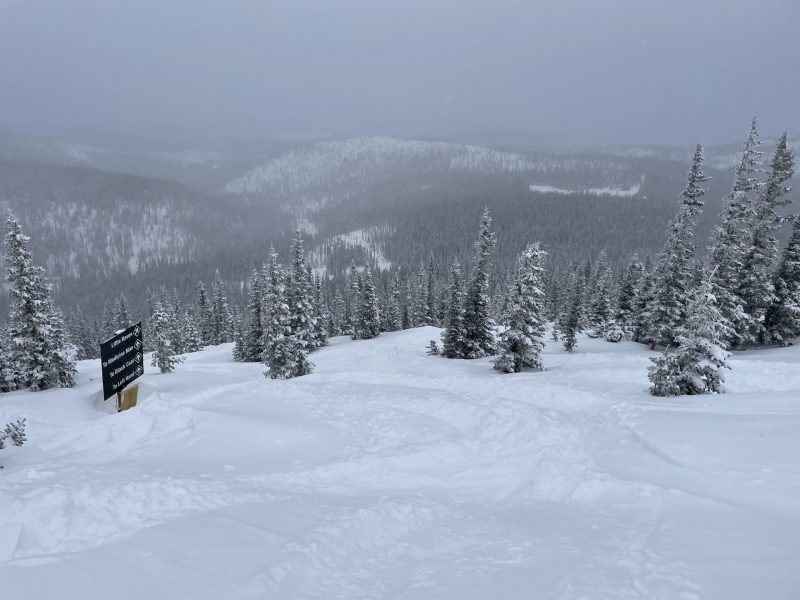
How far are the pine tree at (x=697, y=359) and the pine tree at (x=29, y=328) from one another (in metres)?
34.4

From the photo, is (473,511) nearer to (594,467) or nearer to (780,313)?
→ (594,467)

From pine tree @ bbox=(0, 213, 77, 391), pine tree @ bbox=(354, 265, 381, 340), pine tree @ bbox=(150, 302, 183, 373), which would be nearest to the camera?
pine tree @ bbox=(0, 213, 77, 391)

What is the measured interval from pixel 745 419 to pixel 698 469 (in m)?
3.70

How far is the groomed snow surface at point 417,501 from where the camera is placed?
593cm

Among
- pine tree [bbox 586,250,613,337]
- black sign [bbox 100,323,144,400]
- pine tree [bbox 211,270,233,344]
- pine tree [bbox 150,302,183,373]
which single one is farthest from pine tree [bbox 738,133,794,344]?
pine tree [bbox 211,270,233,344]

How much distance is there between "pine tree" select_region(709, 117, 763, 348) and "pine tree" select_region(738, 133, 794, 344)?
55 cm

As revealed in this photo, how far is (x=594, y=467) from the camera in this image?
10.1 meters

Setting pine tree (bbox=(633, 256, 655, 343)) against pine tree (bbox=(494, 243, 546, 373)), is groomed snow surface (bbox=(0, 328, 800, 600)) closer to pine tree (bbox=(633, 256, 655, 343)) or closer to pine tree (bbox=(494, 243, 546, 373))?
pine tree (bbox=(494, 243, 546, 373))

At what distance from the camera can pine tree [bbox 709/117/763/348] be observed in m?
26.5

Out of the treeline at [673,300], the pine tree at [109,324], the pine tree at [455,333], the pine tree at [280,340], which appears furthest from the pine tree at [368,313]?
the pine tree at [109,324]

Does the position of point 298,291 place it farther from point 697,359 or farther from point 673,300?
point 697,359

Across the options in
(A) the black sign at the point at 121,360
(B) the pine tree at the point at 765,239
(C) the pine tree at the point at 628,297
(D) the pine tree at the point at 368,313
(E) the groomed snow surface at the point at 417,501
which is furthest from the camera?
(D) the pine tree at the point at 368,313

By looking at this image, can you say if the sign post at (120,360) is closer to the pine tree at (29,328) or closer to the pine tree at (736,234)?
the pine tree at (29,328)

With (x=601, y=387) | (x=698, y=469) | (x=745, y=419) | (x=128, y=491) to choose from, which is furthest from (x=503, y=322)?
(x=128, y=491)
